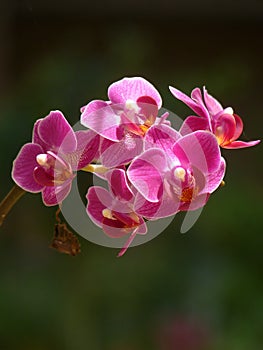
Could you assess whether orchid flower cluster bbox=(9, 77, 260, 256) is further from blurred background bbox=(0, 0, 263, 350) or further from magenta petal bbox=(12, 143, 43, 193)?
blurred background bbox=(0, 0, 263, 350)

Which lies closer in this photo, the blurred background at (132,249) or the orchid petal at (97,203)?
the orchid petal at (97,203)

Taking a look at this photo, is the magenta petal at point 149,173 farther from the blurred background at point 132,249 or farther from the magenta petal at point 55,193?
the blurred background at point 132,249

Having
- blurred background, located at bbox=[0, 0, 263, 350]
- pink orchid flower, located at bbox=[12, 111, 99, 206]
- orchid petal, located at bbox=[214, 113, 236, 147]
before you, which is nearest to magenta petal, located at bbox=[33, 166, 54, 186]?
pink orchid flower, located at bbox=[12, 111, 99, 206]

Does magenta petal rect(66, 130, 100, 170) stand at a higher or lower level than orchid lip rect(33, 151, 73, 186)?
higher

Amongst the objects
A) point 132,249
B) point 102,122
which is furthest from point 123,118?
point 132,249

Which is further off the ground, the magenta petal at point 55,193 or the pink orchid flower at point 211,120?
the pink orchid flower at point 211,120

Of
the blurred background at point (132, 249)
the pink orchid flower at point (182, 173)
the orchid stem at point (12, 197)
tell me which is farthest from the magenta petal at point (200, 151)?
the blurred background at point (132, 249)
